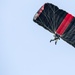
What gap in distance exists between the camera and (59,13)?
45.3 m

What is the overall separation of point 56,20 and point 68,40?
310 cm

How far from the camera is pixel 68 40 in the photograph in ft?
144

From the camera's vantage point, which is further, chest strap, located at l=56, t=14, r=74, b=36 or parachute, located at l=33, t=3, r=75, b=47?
chest strap, located at l=56, t=14, r=74, b=36

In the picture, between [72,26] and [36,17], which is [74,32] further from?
[36,17]

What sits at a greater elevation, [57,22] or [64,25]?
[64,25]

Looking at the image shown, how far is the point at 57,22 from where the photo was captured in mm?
45031

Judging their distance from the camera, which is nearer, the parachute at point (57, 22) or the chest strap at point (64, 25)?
the parachute at point (57, 22)

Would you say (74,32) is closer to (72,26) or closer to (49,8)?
(72,26)

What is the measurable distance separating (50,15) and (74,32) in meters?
3.90

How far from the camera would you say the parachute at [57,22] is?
4425 centimetres

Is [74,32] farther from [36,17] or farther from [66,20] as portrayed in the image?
[36,17]

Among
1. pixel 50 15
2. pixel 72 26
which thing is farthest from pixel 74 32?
pixel 50 15

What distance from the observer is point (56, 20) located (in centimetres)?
4506

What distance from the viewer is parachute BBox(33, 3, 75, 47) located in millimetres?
44250
